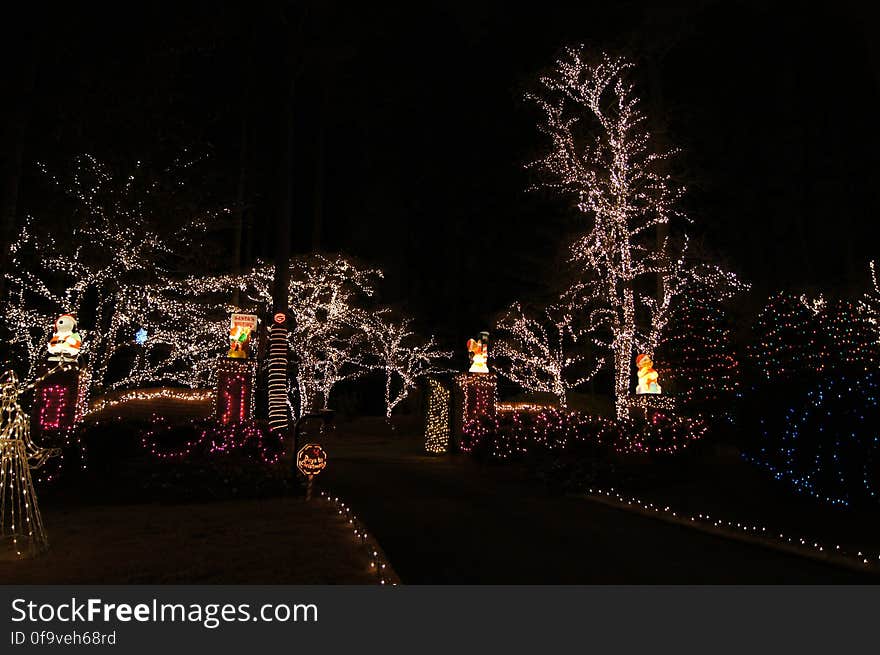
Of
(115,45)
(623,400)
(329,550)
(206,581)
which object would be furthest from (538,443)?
(115,45)

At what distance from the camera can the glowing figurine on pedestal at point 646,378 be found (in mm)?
14812

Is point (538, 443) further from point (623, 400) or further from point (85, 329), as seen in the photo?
point (85, 329)

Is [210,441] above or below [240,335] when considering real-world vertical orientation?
below

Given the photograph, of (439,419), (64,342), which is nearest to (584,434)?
(439,419)

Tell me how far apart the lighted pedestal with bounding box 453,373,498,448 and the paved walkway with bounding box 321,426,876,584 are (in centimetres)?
472

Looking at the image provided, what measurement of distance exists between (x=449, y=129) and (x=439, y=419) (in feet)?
61.7

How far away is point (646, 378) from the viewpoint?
1488 centimetres

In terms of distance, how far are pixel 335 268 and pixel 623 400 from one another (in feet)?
37.5

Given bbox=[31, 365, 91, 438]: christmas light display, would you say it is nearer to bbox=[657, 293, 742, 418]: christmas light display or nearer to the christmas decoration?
the christmas decoration

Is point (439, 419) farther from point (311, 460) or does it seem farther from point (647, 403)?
point (311, 460)

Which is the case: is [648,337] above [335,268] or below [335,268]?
below

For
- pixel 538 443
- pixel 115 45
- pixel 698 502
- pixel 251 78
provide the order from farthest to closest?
pixel 251 78, pixel 538 443, pixel 115 45, pixel 698 502

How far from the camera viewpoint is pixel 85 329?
21828mm

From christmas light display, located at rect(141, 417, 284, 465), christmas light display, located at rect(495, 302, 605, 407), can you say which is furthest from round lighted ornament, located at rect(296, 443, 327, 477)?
christmas light display, located at rect(495, 302, 605, 407)
